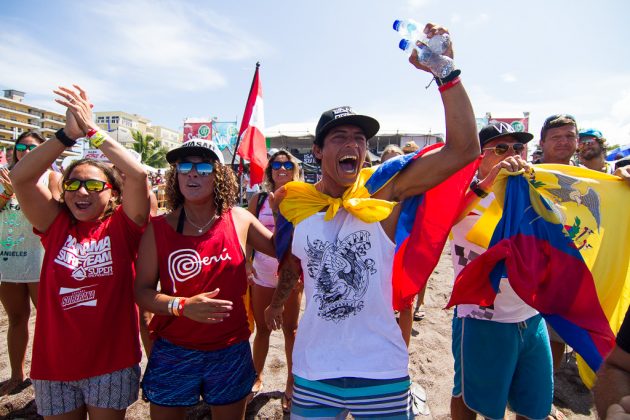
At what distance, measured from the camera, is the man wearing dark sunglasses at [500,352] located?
7.15ft

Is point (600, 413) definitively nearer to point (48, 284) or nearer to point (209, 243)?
point (209, 243)

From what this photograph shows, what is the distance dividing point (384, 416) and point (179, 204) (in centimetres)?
177

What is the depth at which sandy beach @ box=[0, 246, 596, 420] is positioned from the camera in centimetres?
312

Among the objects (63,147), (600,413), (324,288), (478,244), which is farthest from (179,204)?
(600,413)

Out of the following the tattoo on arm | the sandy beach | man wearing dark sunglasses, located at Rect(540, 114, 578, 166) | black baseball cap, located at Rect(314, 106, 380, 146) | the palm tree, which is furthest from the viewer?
the palm tree

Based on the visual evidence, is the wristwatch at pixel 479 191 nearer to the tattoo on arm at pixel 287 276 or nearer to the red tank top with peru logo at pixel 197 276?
the tattoo on arm at pixel 287 276

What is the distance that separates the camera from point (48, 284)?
6.87ft

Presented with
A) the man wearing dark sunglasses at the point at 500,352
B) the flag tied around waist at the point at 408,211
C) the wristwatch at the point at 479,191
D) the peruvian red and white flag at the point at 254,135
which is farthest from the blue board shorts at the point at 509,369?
the peruvian red and white flag at the point at 254,135

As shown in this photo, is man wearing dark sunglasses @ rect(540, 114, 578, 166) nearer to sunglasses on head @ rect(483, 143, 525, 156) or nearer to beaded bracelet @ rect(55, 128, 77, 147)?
sunglasses on head @ rect(483, 143, 525, 156)

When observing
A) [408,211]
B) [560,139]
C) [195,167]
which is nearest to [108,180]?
[195,167]

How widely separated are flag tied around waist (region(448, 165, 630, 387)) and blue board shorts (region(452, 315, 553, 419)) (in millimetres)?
256

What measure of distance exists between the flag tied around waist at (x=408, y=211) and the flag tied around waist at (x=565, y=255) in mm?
282

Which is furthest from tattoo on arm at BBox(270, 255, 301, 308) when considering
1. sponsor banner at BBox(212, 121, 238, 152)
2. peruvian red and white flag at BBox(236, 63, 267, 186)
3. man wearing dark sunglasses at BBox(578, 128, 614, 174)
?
sponsor banner at BBox(212, 121, 238, 152)

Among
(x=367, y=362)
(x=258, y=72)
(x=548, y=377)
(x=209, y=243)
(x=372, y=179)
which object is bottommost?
(x=548, y=377)
